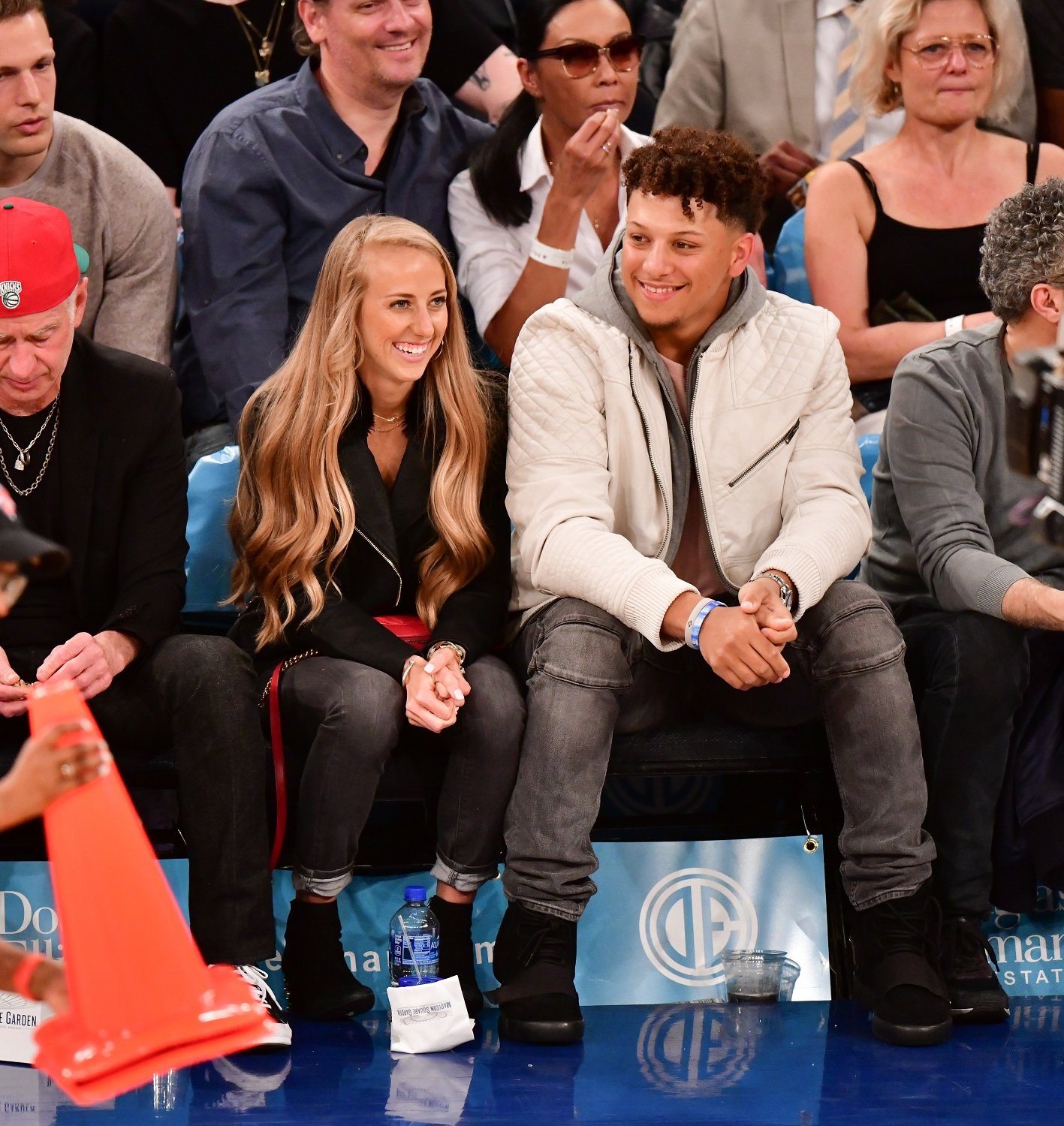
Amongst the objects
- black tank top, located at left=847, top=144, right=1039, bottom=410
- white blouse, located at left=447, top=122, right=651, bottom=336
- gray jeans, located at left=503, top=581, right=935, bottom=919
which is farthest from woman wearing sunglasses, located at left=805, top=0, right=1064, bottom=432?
gray jeans, located at left=503, top=581, right=935, bottom=919

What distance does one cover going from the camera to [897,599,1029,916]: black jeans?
325 cm

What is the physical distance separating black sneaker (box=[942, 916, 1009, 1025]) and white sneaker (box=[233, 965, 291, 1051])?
1.24m

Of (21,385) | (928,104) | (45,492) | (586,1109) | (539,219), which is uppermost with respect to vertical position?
(928,104)

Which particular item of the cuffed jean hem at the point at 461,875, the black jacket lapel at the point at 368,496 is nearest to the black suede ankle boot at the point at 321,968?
the cuffed jean hem at the point at 461,875

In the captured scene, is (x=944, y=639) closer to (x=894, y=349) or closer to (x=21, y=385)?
(x=894, y=349)

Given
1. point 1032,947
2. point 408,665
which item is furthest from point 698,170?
point 1032,947

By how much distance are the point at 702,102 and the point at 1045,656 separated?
2048 millimetres

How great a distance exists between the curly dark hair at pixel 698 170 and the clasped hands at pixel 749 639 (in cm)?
84

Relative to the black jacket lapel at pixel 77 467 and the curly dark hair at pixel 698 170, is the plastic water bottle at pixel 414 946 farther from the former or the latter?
the curly dark hair at pixel 698 170

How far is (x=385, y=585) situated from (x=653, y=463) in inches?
23.5

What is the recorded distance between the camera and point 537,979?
10.2 ft

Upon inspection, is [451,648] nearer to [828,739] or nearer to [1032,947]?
[828,739]

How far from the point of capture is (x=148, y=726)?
126 inches

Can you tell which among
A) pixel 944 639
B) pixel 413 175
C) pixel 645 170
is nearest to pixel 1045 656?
pixel 944 639
